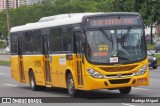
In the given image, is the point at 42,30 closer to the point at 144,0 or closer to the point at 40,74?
the point at 40,74

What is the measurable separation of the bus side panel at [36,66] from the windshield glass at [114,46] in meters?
4.78

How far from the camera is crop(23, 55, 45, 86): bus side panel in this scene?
22203mm

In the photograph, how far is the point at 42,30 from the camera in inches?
859

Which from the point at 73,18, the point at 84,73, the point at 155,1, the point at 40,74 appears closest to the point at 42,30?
the point at 40,74

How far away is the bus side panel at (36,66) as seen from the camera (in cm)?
2220

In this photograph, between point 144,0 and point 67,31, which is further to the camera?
point 144,0

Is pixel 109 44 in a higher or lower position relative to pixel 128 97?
higher

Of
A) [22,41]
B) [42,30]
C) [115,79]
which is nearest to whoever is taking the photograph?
[115,79]

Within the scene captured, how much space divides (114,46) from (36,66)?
6.05m

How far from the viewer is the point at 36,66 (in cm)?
2297

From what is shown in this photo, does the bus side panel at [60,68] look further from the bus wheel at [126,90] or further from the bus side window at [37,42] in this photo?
the bus wheel at [126,90]

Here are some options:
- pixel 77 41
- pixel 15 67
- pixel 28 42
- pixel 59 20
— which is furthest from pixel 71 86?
pixel 15 67

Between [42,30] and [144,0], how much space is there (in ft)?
78.7

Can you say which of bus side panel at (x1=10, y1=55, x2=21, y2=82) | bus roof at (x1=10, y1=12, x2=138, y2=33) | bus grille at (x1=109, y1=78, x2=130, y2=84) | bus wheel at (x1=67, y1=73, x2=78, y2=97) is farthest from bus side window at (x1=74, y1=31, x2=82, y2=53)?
bus side panel at (x1=10, y1=55, x2=21, y2=82)
